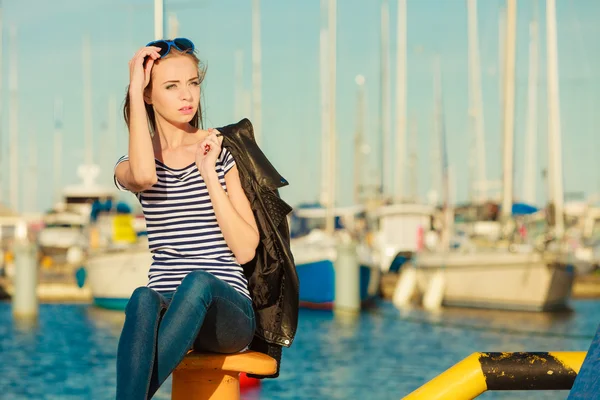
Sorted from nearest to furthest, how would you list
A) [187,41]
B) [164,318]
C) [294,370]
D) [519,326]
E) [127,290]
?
[164,318] → [187,41] → [294,370] → [519,326] → [127,290]

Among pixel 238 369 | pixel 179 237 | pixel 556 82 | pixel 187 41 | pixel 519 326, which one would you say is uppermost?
pixel 556 82

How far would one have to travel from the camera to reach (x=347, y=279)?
25375mm

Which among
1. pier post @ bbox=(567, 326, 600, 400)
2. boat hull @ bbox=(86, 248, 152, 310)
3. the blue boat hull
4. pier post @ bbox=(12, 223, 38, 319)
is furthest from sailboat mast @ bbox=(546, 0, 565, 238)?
pier post @ bbox=(567, 326, 600, 400)

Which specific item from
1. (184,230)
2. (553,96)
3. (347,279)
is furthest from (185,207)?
(553,96)

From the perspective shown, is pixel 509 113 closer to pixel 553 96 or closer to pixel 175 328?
pixel 553 96

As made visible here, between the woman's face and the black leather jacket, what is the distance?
0.15 m

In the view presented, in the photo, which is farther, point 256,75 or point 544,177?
point 256,75

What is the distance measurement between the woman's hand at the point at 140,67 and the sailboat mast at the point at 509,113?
888 inches

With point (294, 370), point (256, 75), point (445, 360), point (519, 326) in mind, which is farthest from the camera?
point (256, 75)

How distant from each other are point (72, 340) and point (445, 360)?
7.39 meters

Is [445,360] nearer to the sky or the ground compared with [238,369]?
nearer to the ground

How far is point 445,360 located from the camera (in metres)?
17.0

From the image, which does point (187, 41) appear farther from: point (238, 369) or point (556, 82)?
point (556, 82)

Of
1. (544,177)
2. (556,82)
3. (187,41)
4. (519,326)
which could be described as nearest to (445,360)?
(519,326)
